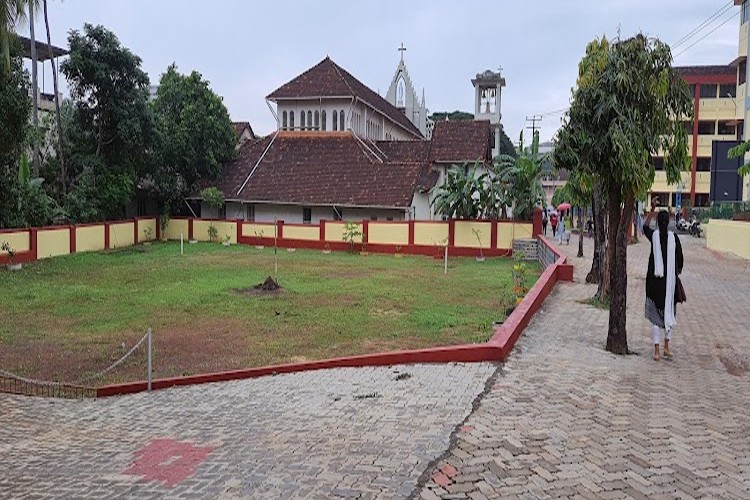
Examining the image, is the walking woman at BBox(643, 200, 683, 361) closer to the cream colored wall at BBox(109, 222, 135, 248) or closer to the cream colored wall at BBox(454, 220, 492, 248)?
the cream colored wall at BBox(454, 220, 492, 248)

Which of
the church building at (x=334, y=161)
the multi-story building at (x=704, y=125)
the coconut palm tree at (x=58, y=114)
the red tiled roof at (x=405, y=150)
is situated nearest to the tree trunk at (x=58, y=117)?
the coconut palm tree at (x=58, y=114)

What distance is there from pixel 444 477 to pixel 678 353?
6.37m

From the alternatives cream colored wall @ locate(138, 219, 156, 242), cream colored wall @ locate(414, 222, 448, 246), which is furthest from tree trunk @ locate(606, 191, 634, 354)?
cream colored wall @ locate(138, 219, 156, 242)

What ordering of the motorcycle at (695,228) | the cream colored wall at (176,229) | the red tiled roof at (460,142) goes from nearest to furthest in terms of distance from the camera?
the cream colored wall at (176,229) → the red tiled roof at (460,142) → the motorcycle at (695,228)

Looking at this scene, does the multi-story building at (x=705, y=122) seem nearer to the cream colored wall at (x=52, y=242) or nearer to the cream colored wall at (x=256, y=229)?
the cream colored wall at (x=256, y=229)

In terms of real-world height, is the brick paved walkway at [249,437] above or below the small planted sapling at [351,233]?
below

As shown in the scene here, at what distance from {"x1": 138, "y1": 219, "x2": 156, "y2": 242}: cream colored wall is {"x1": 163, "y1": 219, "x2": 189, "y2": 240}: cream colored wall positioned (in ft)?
2.10

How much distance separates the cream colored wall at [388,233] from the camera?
99.2 feet

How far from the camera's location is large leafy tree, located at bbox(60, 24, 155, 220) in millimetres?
30172

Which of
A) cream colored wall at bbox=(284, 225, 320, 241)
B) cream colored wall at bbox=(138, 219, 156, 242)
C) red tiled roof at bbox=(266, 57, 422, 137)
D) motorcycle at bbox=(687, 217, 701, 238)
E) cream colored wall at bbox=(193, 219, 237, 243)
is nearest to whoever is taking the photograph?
cream colored wall at bbox=(284, 225, 320, 241)

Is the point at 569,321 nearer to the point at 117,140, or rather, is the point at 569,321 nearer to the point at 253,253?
the point at 253,253

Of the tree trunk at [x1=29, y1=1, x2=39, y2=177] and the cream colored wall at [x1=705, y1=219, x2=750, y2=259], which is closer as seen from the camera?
the cream colored wall at [x1=705, y1=219, x2=750, y2=259]

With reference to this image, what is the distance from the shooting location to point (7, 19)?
55.1ft

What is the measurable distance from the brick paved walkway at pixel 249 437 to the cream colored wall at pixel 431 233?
2087 cm
